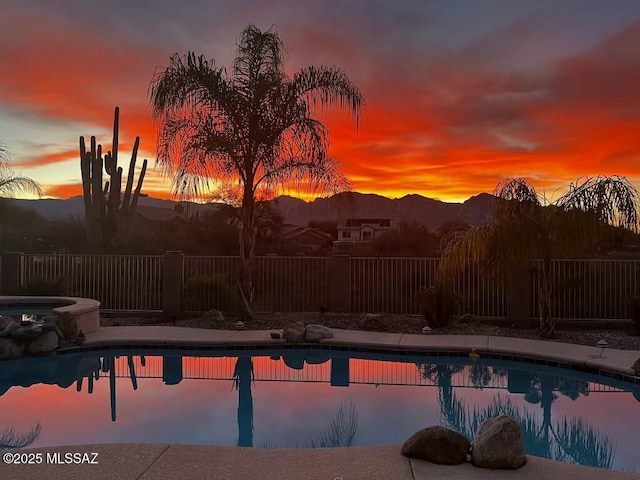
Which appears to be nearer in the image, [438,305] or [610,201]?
[610,201]

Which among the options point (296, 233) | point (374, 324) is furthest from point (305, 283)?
point (296, 233)

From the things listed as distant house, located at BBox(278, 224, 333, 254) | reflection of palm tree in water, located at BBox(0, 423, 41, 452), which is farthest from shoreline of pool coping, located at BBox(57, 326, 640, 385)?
distant house, located at BBox(278, 224, 333, 254)

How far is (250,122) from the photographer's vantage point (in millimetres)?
11031

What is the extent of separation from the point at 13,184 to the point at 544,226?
1747cm

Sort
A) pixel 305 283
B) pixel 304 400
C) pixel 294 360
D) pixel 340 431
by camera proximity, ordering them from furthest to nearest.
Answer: pixel 305 283 → pixel 294 360 → pixel 304 400 → pixel 340 431

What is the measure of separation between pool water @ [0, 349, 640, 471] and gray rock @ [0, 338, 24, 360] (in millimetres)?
Answer: 129

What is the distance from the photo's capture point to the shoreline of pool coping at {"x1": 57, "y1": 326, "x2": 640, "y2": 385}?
8594 mm

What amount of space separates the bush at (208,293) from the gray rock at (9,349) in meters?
4.72

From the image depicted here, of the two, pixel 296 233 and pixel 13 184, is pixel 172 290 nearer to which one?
pixel 13 184

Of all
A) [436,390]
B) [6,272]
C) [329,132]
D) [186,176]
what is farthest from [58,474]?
[6,272]

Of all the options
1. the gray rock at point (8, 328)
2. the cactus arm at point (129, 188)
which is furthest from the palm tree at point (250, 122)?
the cactus arm at point (129, 188)

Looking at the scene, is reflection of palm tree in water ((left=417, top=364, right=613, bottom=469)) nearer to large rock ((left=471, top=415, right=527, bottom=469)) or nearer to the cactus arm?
large rock ((left=471, top=415, right=527, bottom=469))

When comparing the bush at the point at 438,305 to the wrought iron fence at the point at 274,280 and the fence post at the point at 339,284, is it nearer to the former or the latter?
the fence post at the point at 339,284

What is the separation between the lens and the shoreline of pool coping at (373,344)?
859cm
